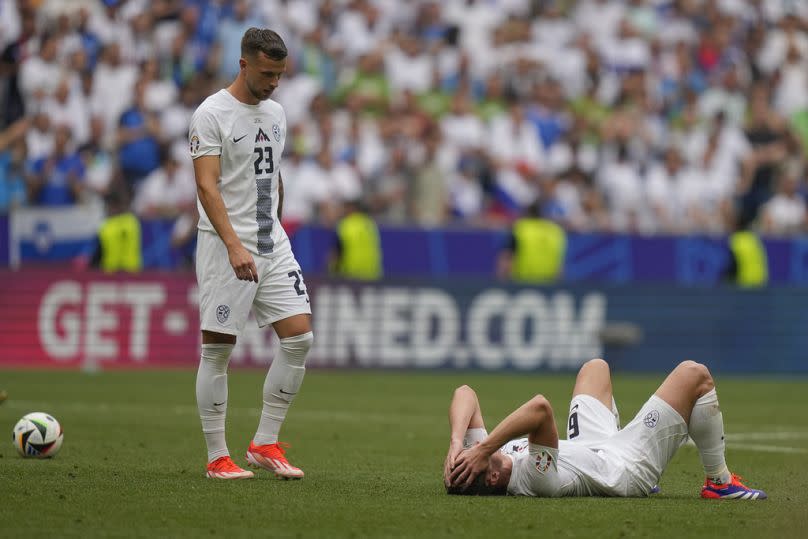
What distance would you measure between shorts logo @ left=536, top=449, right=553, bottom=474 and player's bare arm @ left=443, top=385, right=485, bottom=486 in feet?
1.35

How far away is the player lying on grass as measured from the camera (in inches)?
302

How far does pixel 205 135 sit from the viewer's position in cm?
838

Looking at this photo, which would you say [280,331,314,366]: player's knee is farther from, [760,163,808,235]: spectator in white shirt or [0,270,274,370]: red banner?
[760,163,808,235]: spectator in white shirt

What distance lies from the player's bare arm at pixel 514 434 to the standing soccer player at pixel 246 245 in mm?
1390

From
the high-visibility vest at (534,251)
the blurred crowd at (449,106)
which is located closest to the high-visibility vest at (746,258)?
the blurred crowd at (449,106)

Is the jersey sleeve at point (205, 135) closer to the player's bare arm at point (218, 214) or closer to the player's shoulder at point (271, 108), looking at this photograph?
the player's bare arm at point (218, 214)

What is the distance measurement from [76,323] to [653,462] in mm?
12126

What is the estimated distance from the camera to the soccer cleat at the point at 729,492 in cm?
799

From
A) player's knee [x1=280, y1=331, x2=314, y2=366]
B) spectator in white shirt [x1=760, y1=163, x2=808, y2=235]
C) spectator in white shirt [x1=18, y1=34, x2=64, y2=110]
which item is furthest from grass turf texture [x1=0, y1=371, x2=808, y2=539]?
spectator in white shirt [x1=760, y1=163, x2=808, y2=235]

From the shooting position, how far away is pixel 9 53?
20.3 m

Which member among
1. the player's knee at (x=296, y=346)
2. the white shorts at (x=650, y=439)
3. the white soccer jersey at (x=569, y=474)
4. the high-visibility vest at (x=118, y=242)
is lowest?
the white soccer jersey at (x=569, y=474)

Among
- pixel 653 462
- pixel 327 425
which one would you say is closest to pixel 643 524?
pixel 653 462

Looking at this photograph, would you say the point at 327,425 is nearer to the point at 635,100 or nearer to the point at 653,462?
the point at 653,462

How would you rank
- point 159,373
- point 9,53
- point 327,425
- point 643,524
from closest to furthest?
point 643,524 → point 327,425 → point 159,373 → point 9,53
